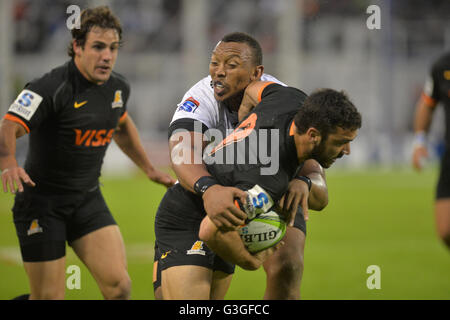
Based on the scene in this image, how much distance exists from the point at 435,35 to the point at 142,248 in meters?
25.0

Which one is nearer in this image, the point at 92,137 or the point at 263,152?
the point at 263,152

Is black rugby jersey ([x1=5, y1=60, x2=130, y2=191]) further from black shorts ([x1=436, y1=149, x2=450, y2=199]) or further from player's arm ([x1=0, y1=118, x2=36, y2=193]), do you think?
black shorts ([x1=436, y1=149, x2=450, y2=199])

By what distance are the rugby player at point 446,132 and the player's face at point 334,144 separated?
9.54 ft

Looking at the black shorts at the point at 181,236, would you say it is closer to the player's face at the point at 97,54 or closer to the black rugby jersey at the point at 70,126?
the black rugby jersey at the point at 70,126

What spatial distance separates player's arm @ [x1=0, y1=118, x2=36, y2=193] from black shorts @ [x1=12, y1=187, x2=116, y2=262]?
66cm

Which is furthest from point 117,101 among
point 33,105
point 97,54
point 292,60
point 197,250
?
point 292,60

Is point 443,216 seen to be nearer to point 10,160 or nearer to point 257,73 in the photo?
point 257,73

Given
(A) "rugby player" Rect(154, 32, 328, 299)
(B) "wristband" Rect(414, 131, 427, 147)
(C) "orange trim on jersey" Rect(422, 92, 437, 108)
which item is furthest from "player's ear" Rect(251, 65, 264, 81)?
(B) "wristband" Rect(414, 131, 427, 147)

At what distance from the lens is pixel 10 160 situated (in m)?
4.58

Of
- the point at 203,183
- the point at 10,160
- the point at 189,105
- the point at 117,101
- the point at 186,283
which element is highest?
the point at 117,101

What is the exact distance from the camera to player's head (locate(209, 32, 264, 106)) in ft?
13.7

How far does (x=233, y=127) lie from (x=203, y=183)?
29.3 inches

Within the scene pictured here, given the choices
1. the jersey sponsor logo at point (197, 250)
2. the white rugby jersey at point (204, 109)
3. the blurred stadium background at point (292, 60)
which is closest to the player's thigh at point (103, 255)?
the jersey sponsor logo at point (197, 250)

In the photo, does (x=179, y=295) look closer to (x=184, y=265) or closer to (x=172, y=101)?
(x=184, y=265)
